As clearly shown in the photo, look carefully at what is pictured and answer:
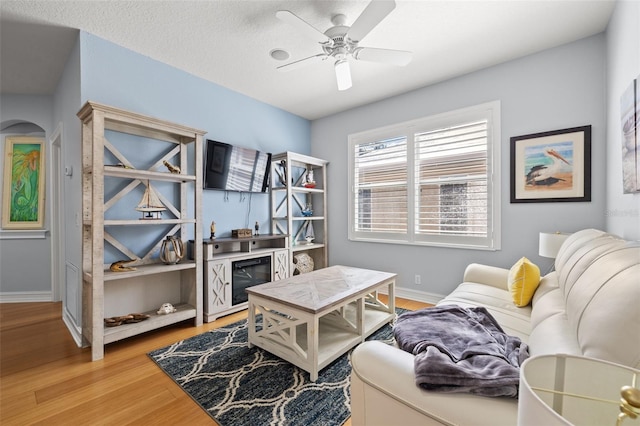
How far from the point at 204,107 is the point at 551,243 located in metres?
3.80

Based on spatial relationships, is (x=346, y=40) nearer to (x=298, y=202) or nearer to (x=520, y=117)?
(x=520, y=117)

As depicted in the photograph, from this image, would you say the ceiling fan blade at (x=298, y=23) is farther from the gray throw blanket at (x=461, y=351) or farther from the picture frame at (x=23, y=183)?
the picture frame at (x=23, y=183)

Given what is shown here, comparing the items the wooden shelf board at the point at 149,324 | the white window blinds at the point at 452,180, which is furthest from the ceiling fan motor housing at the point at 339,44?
the wooden shelf board at the point at 149,324

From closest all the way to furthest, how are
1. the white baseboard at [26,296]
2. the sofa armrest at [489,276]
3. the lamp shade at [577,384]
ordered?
the lamp shade at [577,384]
the sofa armrest at [489,276]
the white baseboard at [26,296]

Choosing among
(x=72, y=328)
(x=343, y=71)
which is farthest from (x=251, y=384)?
(x=343, y=71)

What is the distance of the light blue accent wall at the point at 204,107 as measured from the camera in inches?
98.9

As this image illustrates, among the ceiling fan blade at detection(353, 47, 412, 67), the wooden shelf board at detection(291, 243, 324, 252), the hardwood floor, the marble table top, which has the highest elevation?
the ceiling fan blade at detection(353, 47, 412, 67)

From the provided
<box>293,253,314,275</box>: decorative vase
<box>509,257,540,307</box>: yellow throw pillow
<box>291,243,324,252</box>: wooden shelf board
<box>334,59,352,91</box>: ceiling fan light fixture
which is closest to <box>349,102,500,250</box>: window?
<box>291,243,324,252</box>: wooden shelf board

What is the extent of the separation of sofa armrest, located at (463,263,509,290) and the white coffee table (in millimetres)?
744

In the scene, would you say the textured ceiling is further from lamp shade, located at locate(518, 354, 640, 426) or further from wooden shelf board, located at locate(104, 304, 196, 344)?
wooden shelf board, located at locate(104, 304, 196, 344)

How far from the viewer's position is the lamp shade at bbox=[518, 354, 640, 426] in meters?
0.54

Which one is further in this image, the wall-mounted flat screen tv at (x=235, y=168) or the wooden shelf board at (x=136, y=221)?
the wall-mounted flat screen tv at (x=235, y=168)

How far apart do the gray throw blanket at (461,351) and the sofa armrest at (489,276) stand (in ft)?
3.52

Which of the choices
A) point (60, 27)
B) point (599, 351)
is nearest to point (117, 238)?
point (60, 27)
